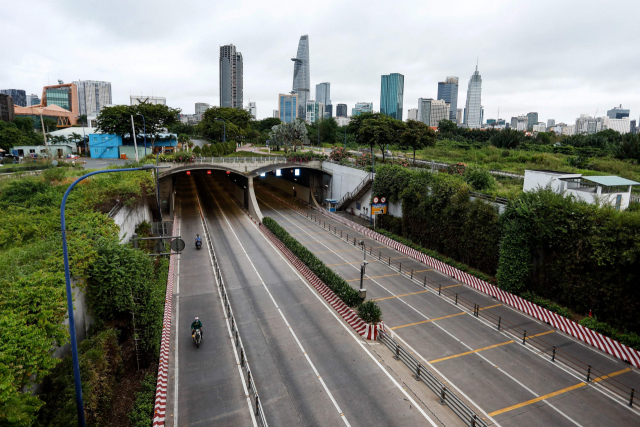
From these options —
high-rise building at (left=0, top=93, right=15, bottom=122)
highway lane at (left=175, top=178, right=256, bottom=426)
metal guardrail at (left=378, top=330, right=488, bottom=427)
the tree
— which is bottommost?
highway lane at (left=175, top=178, right=256, bottom=426)

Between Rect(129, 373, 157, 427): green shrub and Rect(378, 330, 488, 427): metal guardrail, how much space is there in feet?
37.2

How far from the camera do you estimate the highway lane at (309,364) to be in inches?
579

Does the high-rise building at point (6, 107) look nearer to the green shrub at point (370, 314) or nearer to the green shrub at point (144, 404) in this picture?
the green shrub at point (144, 404)

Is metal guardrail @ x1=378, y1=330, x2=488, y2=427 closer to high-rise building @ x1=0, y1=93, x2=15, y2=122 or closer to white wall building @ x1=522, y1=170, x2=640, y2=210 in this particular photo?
white wall building @ x1=522, y1=170, x2=640, y2=210

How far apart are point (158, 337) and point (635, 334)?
25.0 m

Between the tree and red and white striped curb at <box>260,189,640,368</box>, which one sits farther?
the tree

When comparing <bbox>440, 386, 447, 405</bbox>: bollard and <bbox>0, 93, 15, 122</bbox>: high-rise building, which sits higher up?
<bbox>0, 93, 15, 122</bbox>: high-rise building

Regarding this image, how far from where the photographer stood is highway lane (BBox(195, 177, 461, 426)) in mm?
14703

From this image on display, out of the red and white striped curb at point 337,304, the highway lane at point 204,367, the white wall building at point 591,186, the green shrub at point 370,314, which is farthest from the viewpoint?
the white wall building at point 591,186

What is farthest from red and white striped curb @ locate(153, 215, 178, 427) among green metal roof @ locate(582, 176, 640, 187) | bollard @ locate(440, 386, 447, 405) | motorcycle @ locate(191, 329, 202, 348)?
green metal roof @ locate(582, 176, 640, 187)

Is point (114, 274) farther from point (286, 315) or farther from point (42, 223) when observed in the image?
point (286, 315)

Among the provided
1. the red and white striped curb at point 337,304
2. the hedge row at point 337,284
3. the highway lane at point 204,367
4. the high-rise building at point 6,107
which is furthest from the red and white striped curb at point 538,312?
the high-rise building at point 6,107

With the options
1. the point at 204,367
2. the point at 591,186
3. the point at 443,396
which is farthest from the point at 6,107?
the point at 591,186

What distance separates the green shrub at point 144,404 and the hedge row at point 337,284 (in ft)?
36.6
